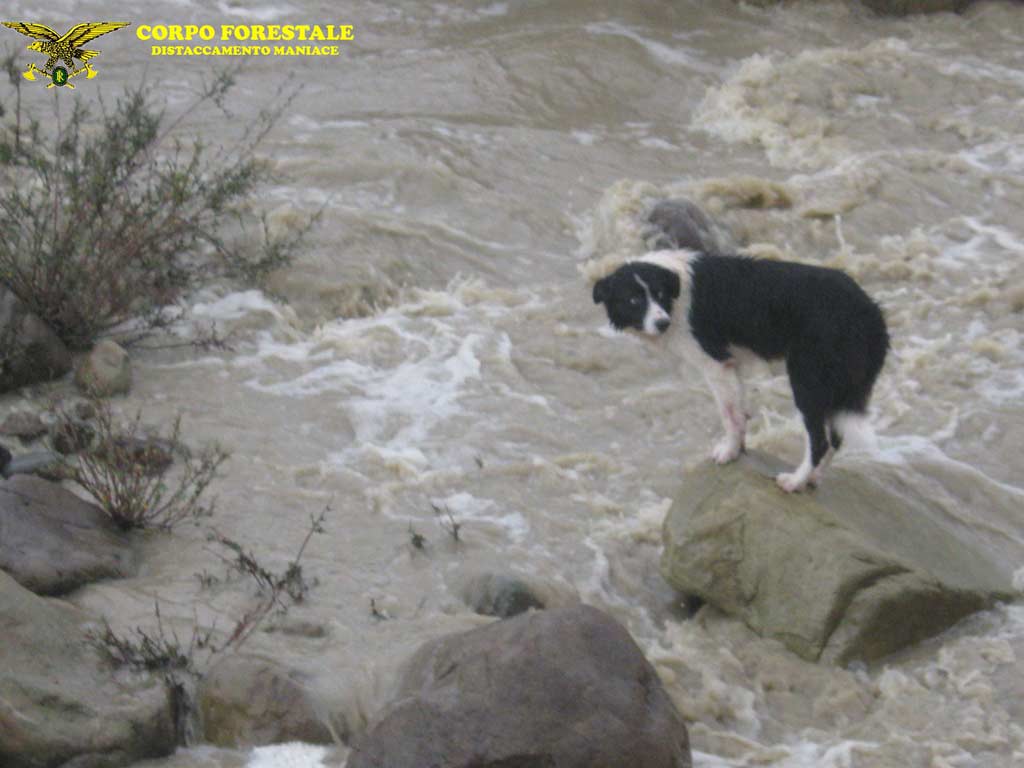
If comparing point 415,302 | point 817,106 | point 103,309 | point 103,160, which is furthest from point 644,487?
point 817,106

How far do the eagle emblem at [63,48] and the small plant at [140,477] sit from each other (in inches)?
235

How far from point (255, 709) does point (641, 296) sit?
2.55m

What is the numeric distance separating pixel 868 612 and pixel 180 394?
4.34 meters

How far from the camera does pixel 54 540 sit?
5.68m

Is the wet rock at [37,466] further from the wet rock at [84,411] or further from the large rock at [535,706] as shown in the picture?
the large rock at [535,706]

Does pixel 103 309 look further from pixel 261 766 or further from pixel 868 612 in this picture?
pixel 868 612

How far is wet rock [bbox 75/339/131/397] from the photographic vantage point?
7.76 metres

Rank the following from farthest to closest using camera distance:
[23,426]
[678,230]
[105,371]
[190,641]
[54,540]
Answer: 1. [678,230]
2. [105,371]
3. [23,426]
4. [54,540]
5. [190,641]

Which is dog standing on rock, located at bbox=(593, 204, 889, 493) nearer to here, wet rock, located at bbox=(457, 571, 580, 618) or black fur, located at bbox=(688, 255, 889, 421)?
black fur, located at bbox=(688, 255, 889, 421)

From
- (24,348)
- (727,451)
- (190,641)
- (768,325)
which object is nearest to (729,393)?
(727,451)

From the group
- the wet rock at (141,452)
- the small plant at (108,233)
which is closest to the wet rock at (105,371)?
the small plant at (108,233)

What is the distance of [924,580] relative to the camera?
19.0ft

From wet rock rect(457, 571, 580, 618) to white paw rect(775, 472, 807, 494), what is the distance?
1.15 metres

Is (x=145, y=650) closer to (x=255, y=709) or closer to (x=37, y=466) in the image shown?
(x=255, y=709)
